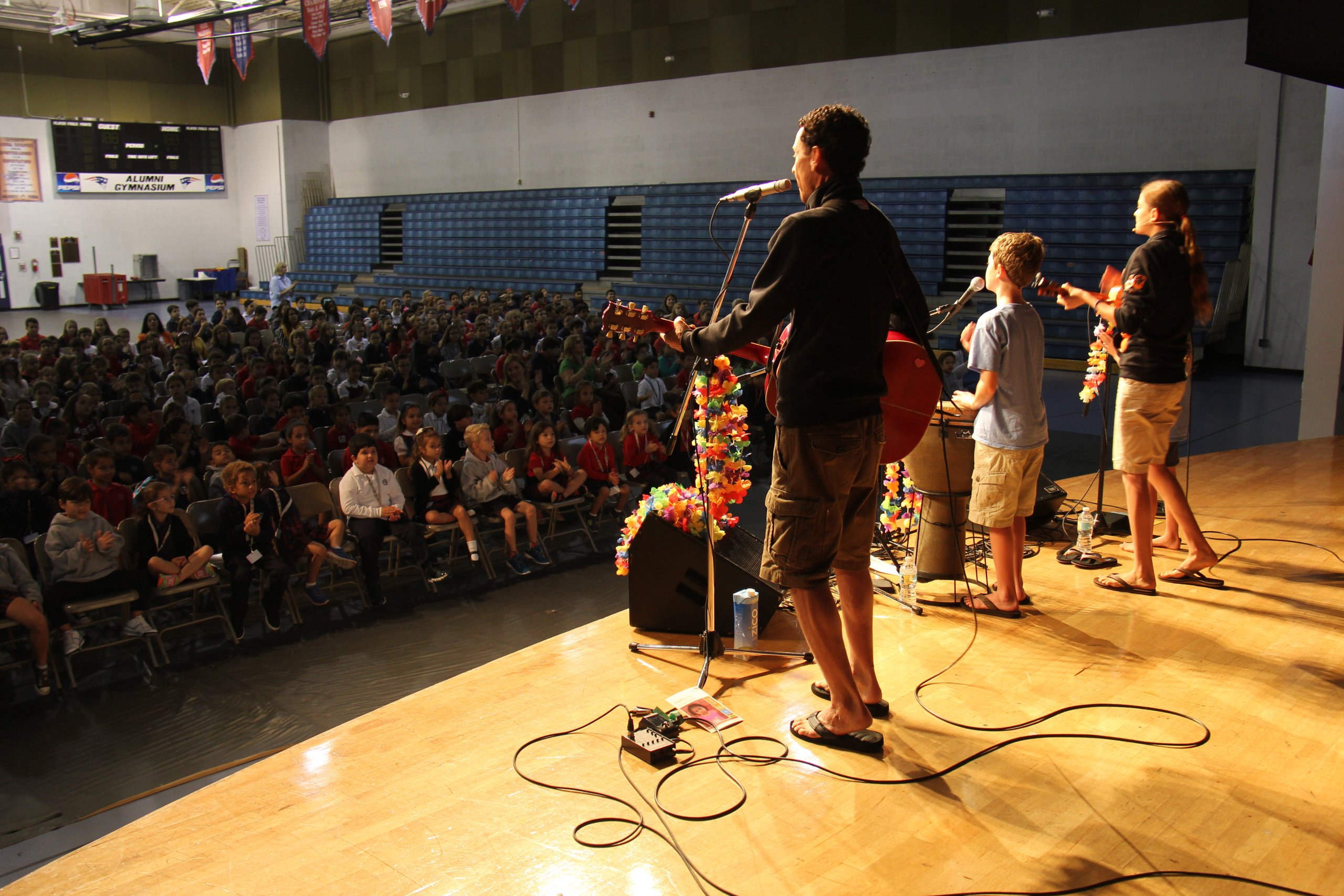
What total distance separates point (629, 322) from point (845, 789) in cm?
142

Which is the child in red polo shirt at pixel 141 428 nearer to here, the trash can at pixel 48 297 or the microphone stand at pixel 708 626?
the microphone stand at pixel 708 626

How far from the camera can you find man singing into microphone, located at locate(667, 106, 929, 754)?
8.09ft

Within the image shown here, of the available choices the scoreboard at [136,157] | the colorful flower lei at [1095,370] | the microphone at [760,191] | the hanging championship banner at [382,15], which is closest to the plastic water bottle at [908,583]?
the colorful flower lei at [1095,370]

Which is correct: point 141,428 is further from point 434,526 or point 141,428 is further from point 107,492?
point 434,526

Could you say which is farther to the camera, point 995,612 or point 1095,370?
point 1095,370

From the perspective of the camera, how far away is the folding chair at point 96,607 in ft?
16.0

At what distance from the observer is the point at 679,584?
371cm

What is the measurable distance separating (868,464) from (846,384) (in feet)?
0.85

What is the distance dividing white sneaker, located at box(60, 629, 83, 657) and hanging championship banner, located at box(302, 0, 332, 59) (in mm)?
12666

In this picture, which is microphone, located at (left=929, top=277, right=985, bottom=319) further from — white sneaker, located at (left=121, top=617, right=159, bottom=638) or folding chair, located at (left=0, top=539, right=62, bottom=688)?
folding chair, located at (left=0, top=539, right=62, bottom=688)

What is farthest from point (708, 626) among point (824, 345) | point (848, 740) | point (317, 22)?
point (317, 22)

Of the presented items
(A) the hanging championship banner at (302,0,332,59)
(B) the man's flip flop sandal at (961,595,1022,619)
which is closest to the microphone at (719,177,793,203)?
(B) the man's flip flop sandal at (961,595,1022,619)

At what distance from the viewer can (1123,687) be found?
3.19m

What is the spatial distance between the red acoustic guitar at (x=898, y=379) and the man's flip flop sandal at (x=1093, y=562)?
6.81ft
